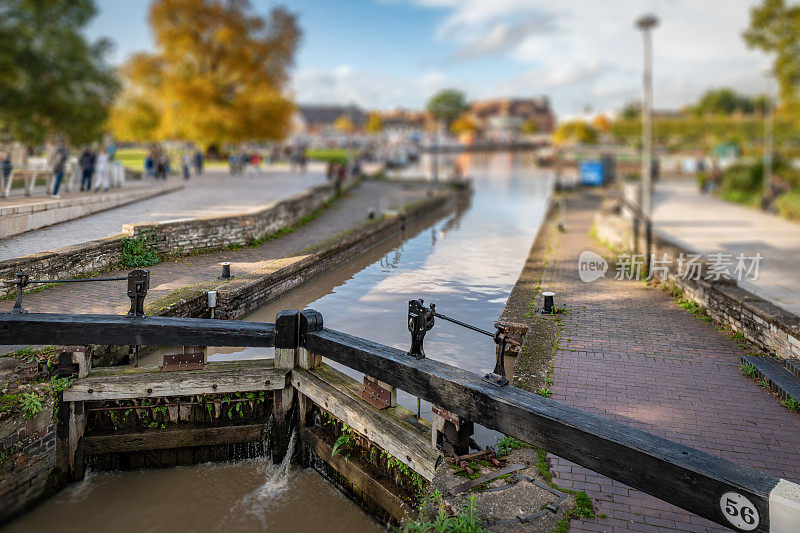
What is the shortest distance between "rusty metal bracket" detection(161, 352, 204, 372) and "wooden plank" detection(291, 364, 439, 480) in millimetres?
1204

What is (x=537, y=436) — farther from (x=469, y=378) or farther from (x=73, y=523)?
(x=73, y=523)

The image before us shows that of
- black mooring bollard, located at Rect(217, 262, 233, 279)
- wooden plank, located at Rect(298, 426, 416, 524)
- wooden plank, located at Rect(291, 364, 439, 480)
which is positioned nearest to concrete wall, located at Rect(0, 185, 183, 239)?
black mooring bollard, located at Rect(217, 262, 233, 279)

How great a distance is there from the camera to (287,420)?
739 centimetres

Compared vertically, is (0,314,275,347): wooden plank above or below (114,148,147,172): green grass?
below

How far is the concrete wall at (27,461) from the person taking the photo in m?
5.95

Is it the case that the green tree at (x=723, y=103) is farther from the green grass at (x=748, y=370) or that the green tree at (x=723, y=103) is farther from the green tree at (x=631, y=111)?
the green grass at (x=748, y=370)

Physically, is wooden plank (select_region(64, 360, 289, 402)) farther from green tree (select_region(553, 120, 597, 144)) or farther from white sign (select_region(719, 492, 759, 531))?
green tree (select_region(553, 120, 597, 144))

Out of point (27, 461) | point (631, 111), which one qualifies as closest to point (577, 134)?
point (631, 111)

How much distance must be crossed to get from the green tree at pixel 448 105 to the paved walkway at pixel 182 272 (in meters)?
160

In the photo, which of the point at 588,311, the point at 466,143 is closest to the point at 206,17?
the point at 588,311

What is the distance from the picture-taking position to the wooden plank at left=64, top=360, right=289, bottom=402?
6.84 m

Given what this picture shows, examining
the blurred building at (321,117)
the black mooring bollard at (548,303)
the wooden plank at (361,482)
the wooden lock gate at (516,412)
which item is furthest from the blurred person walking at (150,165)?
the blurred building at (321,117)

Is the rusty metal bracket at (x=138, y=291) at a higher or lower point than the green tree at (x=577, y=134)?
lower

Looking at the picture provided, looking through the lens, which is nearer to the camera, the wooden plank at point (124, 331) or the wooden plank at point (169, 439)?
the wooden plank at point (124, 331)
